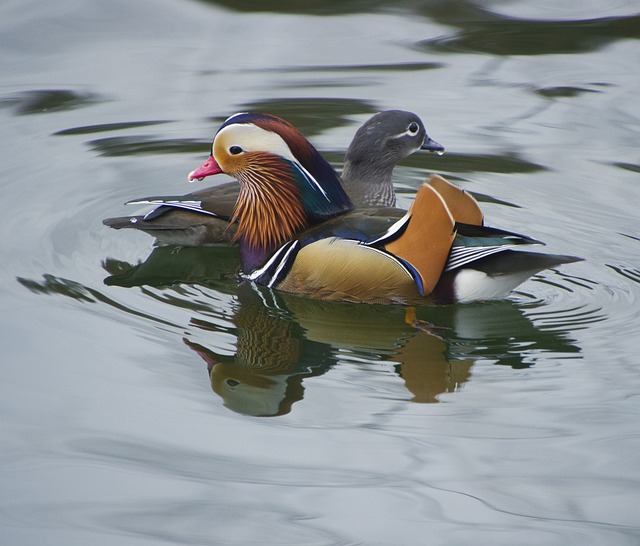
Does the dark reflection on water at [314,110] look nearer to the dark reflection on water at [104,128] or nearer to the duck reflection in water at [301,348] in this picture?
the dark reflection on water at [104,128]

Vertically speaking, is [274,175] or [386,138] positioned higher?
[386,138]

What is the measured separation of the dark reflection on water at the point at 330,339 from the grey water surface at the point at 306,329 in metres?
0.02

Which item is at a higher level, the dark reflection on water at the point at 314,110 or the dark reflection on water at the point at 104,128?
the dark reflection on water at the point at 314,110

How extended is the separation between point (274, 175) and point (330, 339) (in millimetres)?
1403

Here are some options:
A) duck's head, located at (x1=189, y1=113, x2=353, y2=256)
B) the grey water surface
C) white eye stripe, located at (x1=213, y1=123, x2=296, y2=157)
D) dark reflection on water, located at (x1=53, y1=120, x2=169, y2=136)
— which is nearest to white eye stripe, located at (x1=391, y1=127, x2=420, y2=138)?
the grey water surface

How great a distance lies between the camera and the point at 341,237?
5535 millimetres

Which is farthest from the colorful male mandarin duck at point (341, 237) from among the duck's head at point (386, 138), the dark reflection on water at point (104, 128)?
the dark reflection on water at point (104, 128)

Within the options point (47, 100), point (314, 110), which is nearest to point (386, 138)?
point (314, 110)

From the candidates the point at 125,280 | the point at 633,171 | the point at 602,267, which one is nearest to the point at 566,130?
the point at 633,171

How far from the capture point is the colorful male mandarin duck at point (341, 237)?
5.28 m

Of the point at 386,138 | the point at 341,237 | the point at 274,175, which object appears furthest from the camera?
the point at 386,138

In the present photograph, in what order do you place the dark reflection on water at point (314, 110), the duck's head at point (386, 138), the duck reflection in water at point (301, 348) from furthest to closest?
the dark reflection on water at point (314, 110) < the duck's head at point (386, 138) < the duck reflection in water at point (301, 348)

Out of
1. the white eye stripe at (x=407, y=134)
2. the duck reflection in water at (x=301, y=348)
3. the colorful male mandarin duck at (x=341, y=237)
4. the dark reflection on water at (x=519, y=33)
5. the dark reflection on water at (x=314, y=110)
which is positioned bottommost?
the duck reflection in water at (x=301, y=348)

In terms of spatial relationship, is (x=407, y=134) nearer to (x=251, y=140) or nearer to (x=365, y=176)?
(x=365, y=176)
